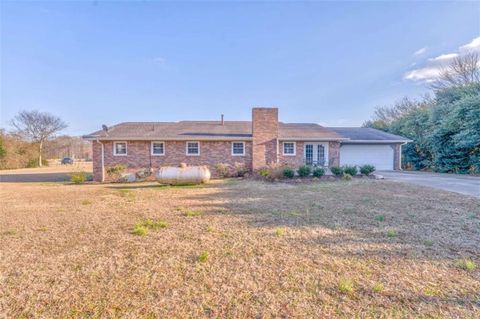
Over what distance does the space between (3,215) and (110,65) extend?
13.3 metres

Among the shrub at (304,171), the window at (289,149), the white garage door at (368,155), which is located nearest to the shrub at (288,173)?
the shrub at (304,171)

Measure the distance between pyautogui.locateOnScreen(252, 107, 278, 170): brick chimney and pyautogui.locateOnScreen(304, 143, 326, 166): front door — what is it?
7.84 ft

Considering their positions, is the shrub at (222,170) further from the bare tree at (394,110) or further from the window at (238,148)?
the bare tree at (394,110)

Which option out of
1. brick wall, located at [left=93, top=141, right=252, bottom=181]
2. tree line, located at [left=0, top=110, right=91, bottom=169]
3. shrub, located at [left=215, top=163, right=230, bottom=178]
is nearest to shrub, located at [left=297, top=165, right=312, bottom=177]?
brick wall, located at [left=93, top=141, right=252, bottom=181]

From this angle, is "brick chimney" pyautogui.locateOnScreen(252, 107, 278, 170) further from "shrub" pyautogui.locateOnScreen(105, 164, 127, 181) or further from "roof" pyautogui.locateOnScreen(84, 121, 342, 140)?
"shrub" pyautogui.locateOnScreen(105, 164, 127, 181)

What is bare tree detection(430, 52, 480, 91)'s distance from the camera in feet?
77.0

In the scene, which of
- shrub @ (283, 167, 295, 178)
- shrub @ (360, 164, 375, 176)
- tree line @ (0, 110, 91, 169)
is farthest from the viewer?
tree line @ (0, 110, 91, 169)

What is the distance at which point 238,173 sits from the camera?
49.0ft

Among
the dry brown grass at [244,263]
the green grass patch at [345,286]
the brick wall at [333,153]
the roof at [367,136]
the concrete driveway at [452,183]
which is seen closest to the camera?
the dry brown grass at [244,263]

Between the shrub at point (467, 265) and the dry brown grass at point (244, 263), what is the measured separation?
0.07m

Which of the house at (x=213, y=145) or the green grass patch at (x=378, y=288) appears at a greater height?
the house at (x=213, y=145)

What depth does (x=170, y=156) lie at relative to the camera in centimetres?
1504

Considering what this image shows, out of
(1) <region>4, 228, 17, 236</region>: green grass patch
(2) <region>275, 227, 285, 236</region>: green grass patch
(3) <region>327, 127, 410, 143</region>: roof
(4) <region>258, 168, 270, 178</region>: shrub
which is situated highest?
(3) <region>327, 127, 410, 143</region>: roof

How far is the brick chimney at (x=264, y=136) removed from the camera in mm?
15266
